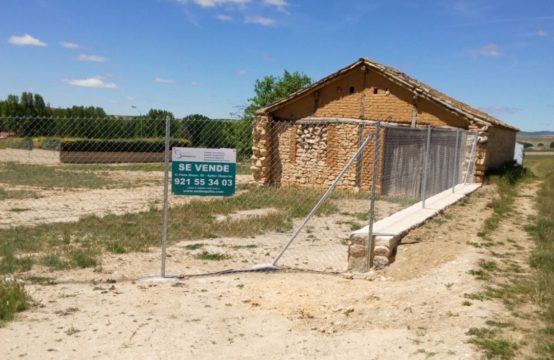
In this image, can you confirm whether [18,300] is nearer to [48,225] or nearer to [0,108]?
[48,225]

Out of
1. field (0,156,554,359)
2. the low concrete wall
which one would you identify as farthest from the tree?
field (0,156,554,359)

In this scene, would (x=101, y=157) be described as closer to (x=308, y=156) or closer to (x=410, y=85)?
(x=308, y=156)

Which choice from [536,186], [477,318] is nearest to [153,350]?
[477,318]

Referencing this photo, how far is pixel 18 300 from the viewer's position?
5.56m

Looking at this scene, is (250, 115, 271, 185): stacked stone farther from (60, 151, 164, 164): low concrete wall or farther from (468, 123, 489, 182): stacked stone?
(60, 151, 164, 164): low concrete wall

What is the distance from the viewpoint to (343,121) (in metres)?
18.3

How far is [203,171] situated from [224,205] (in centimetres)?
750

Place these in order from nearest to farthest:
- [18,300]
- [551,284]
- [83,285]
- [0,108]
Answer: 1. [18,300]
2. [551,284]
3. [83,285]
4. [0,108]

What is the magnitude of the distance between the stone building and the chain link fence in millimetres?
59

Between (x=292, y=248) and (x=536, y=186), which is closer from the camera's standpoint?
(x=292, y=248)

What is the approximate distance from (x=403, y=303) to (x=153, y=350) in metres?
2.72

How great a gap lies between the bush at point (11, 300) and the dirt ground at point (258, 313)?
4.3 inches

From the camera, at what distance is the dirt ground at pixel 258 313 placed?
15.1 feet

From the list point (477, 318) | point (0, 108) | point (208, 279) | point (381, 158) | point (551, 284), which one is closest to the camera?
point (477, 318)
